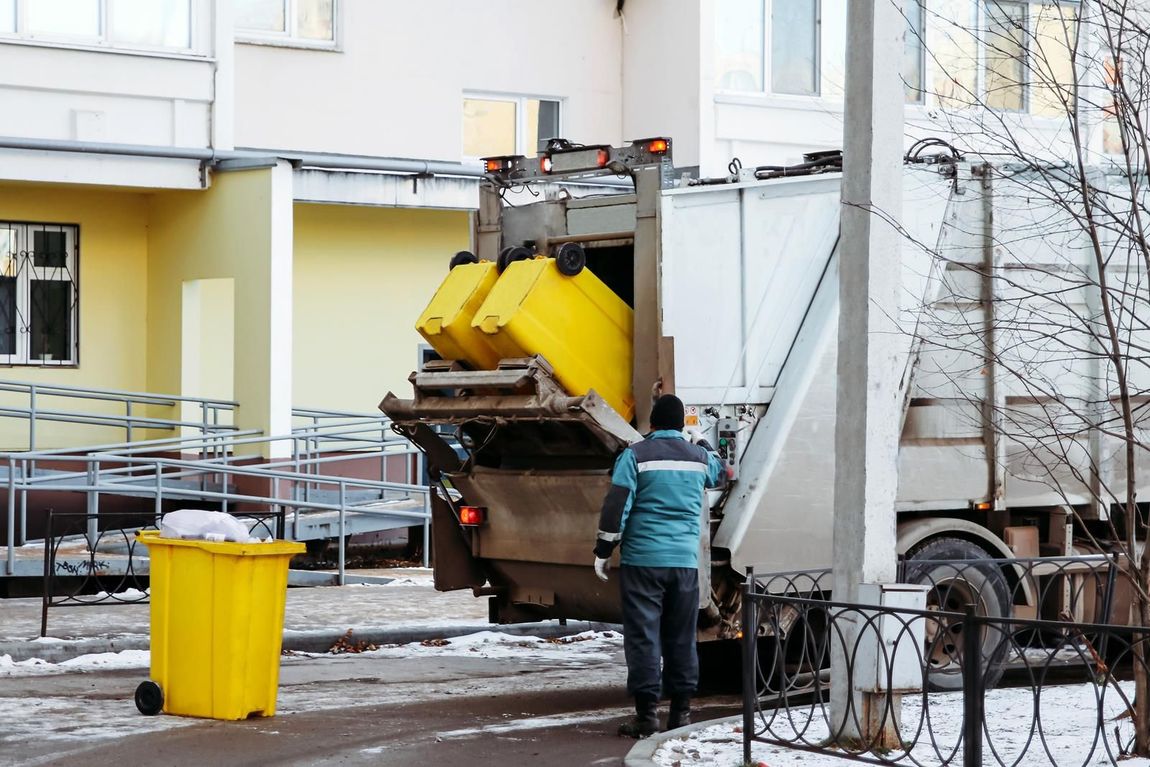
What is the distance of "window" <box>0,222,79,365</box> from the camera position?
1791 centimetres

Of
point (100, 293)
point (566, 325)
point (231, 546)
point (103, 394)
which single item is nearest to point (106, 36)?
point (100, 293)

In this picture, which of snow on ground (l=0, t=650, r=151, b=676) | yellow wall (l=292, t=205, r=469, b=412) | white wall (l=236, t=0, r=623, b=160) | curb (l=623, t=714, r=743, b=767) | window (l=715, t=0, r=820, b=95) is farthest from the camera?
window (l=715, t=0, r=820, b=95)

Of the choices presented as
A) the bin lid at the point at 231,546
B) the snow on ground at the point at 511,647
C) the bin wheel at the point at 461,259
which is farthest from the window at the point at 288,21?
the bin lid at the point at 231,546

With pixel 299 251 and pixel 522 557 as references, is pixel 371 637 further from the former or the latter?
pixel 299 251

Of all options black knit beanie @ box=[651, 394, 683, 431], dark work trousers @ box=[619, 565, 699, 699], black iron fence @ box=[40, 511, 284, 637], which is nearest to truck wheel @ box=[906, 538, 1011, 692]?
dark work trousers @ box=[619, 565, 699, 699]

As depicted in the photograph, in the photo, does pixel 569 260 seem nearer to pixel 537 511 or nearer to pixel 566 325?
pixel 566 325

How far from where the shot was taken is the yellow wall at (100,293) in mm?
17906

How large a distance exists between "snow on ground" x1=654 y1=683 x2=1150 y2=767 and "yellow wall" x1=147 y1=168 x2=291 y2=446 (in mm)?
9362

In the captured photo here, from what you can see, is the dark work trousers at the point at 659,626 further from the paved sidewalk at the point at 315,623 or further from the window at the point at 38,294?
the window at the point at 38,294

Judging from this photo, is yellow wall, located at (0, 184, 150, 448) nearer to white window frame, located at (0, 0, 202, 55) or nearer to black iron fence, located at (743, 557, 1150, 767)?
white window frame, located at (0, 0, 202, 55)

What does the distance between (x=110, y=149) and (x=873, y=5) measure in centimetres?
1076

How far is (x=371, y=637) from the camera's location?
12.2 metres

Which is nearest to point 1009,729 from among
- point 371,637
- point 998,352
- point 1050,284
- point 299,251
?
point 998,352

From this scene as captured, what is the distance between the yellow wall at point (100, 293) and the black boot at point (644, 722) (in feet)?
35.3
